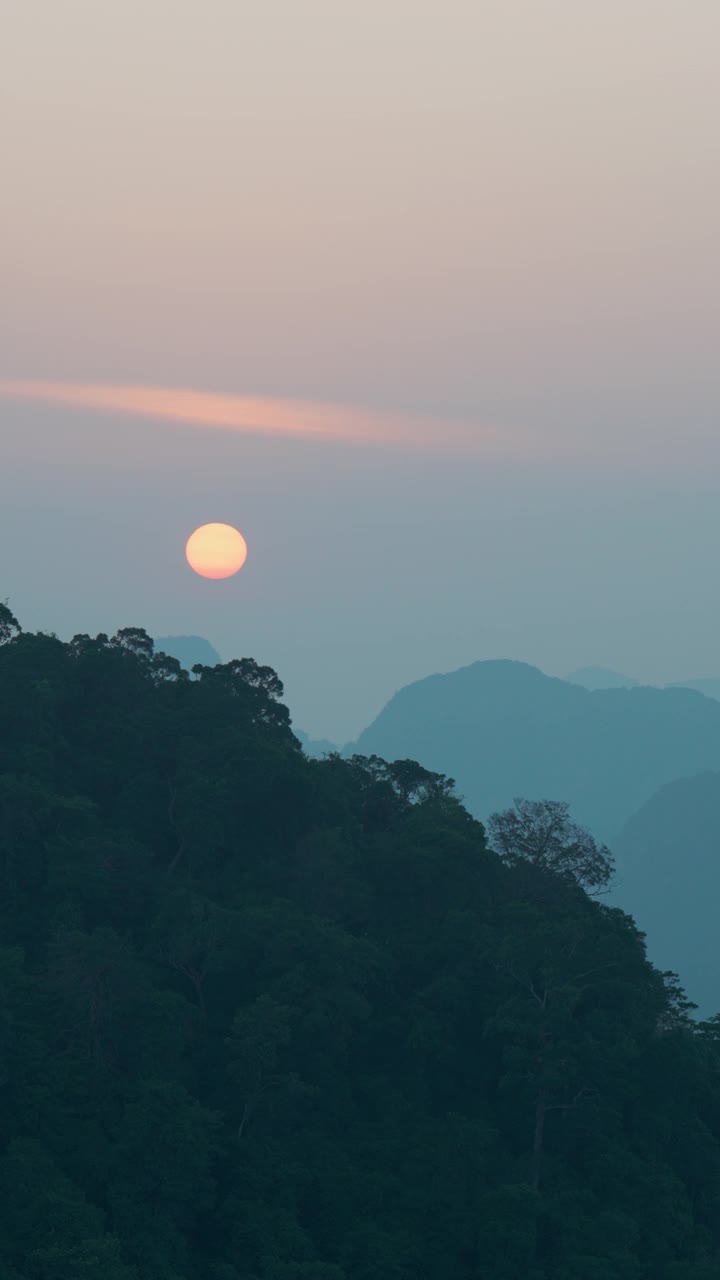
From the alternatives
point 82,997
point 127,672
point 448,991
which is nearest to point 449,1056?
point 448,991

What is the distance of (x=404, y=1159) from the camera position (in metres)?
36.3

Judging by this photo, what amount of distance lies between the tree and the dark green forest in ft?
1.11

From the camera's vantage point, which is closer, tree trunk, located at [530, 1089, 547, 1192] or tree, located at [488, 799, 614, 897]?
tree trunk, located at [530, 1089, 547, 1192]

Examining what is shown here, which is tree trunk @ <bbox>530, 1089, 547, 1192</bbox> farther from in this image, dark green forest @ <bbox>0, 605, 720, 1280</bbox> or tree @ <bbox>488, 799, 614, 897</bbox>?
tree @ <bbox>488, 799, 614, 897</bbox>

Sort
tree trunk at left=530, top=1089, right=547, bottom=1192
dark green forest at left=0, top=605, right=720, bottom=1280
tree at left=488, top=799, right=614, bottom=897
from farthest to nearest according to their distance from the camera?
tree at left=488, top=799, right=614, bottom=897, tree trunk at left=530, top=1089, right=547, bottom=1192, dark green forest at left=0, top=605, right=720, bottom=1280

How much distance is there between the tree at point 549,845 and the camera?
156 feet

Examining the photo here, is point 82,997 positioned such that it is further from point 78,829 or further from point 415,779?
point 415,779

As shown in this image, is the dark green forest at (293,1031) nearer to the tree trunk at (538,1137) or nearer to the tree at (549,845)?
the tree trunk at (538,1137)

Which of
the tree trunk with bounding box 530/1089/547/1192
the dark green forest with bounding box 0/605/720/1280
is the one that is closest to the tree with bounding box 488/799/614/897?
the dark green forest with bounding box 0/605/720/1280

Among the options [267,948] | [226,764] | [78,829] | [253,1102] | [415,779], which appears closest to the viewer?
[253,1102]

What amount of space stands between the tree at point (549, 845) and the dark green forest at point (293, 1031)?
34 cm

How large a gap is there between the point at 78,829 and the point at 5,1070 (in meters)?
10.2

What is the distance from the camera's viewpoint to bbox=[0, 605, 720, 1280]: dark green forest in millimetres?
32594

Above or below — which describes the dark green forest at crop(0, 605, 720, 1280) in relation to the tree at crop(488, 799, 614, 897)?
below
